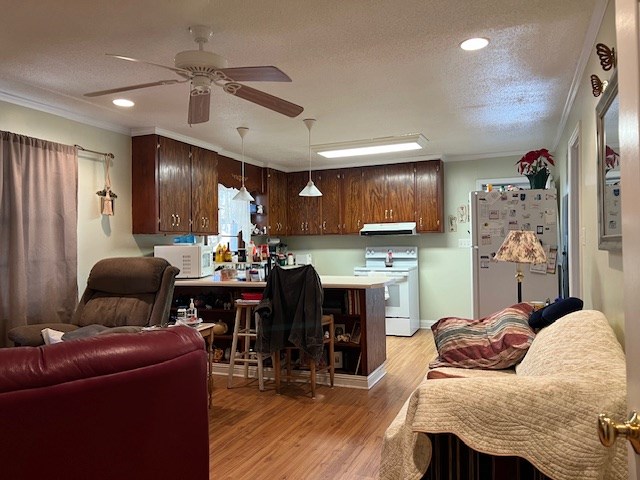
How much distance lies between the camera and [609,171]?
206 centimetres

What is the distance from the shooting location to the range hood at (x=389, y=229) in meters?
6.40

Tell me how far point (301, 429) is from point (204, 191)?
304 cm

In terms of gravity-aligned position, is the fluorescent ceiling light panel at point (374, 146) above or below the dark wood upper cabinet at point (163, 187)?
above

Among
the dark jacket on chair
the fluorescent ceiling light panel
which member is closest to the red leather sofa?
the dark jacket on chair

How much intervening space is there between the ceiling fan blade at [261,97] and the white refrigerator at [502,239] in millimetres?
2554

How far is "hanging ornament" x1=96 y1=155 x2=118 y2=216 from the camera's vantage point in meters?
4.36

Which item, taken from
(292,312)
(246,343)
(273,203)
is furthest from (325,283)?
(273,203)

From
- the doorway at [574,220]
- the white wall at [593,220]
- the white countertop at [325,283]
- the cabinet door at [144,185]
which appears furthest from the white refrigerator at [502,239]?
the cabinet door at [144,185]

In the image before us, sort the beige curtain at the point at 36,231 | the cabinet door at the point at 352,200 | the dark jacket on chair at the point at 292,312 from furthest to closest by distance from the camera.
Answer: the cabinet door at the point at 352,200
the dark jacket on chair at the point at 292,312
the beige curtain at the point at 36,231

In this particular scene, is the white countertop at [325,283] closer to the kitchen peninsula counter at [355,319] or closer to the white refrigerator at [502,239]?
the kitchen peninsula counter at [355,319]

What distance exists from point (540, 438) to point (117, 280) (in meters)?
3.27

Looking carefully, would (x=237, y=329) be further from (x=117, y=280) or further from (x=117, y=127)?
(x=117, y=127)

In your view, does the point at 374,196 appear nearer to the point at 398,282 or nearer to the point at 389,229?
the point at 389,229

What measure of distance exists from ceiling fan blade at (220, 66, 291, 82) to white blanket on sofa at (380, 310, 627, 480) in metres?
1.58
